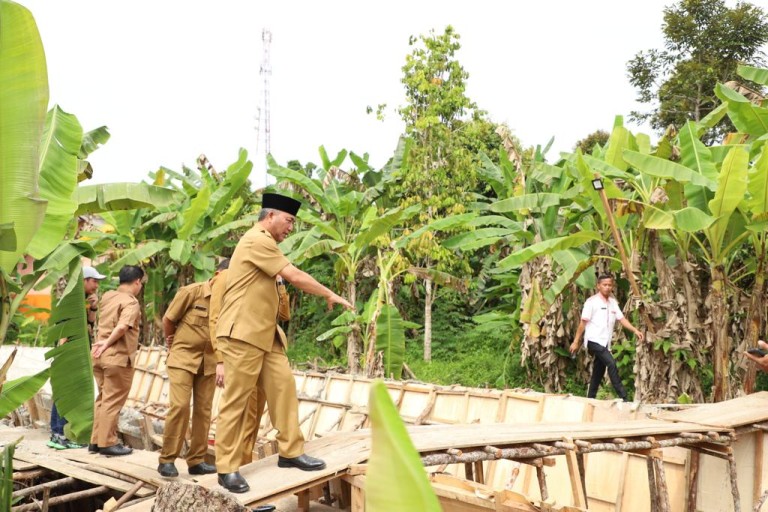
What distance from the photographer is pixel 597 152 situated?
9.20 metres

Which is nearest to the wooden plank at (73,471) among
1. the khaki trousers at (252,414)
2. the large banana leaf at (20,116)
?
the khaki trousers at (252,414)

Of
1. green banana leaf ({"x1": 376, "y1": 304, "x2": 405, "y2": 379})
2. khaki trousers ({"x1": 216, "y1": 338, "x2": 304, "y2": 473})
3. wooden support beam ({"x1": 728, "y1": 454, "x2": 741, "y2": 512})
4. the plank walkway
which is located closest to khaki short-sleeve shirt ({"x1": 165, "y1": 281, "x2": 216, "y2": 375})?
the plank walkway

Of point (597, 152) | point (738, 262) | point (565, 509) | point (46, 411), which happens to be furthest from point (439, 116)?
point (565, 509)

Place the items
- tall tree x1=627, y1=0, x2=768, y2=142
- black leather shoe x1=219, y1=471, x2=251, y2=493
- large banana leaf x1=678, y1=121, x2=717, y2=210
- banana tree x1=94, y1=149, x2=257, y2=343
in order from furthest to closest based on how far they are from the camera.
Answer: tall tree x1=627, y1=0, x2=768, y2=142 → banana tree x1=94, y1=149, x2=257, y2=343 → large banana leaf x1=678, y1=121, x2=717, y2=210 → black leather shoe x1=219, y1=471, x2=251, y2=493

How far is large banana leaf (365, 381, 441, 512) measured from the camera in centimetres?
71

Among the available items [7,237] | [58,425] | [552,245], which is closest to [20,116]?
[7,237]

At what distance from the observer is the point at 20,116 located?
11.6 ft

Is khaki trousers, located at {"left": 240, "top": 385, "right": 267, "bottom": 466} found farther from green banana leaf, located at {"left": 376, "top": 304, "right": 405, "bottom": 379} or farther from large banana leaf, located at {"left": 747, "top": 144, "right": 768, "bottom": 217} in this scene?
green banana leaf, located at {"left": 376, "top": 304, "right": 405, "bottom": 379}

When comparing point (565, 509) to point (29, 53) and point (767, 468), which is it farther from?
point (29, 53)

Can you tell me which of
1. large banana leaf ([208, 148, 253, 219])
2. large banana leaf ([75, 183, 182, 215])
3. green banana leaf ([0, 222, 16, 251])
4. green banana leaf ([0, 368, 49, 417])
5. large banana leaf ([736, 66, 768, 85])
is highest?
large banana leaf ([736, 66, 768, 85])

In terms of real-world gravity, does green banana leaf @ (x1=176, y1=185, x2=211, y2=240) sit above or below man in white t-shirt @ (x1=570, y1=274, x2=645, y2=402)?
above

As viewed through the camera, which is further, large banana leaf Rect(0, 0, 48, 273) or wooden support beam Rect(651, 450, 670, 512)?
wooden support beam Rect(651, 450, 670, 512)

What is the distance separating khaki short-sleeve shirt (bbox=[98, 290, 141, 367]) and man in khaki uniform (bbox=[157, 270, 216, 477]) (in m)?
0.63

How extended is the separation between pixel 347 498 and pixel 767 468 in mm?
3305
